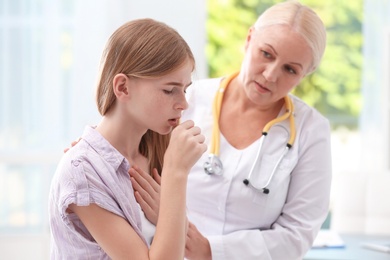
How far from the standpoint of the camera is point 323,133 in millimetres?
2027

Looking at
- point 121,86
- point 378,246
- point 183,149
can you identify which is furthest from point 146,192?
point 378,246

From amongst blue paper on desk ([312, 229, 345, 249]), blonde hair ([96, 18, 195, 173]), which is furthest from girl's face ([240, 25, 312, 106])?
blue paper on desk ([312, 229, 345, 249])

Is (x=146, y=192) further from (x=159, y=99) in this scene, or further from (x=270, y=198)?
(x=270, y=198)

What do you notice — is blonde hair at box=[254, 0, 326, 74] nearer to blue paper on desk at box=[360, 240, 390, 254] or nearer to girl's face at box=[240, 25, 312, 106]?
girl's face at box=[240, 25, 312, 106]

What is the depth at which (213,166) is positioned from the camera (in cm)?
200

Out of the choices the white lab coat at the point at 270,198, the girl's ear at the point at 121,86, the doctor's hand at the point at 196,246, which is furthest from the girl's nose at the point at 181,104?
the white lab coat at the point at 270,198

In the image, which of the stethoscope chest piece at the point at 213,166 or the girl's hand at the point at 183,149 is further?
the stethoscope chest piece at the point at 213,166

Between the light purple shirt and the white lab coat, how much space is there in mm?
566

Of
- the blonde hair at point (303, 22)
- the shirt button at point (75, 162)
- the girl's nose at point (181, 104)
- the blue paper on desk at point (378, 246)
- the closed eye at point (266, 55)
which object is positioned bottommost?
the blue paper on desk at point (378, 246)

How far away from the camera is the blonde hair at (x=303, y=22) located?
76.6 inches

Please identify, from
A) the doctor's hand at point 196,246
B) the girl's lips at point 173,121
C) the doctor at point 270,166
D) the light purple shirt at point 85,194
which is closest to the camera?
the light purple shirt at point 85,194

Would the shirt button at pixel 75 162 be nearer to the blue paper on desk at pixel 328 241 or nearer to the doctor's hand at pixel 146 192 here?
the doctor's hand at pixel 146 192

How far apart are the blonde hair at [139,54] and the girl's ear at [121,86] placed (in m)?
0.01

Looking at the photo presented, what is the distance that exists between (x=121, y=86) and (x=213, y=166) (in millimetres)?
620
